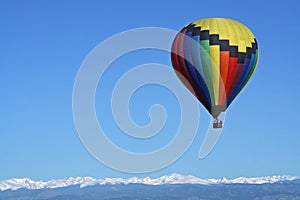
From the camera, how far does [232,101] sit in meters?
82.2

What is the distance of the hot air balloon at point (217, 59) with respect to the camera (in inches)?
3127

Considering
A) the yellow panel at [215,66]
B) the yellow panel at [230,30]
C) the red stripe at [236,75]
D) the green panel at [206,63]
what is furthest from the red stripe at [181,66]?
the red stripe at [236,75]

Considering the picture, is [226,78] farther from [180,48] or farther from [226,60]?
[180,48]

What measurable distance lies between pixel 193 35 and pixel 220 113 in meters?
11.4

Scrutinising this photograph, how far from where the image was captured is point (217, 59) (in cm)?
7981

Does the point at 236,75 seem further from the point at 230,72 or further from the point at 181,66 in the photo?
the point at 181,66

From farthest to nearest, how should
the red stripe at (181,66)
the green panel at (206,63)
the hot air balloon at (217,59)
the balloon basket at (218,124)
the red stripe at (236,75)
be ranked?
the red stripe at (181,66)
the red stripe at (236,75)
the green panel at (206,63)
the hot air balloon at (217,59)
the balloon basket at (218,124)

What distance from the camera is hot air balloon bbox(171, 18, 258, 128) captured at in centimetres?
7944

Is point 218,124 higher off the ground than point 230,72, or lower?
lower

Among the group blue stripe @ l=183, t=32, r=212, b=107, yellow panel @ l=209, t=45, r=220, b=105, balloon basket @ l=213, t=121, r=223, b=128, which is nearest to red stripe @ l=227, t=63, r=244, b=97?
yellow panel @ l=209, t=45, r=220, b=105

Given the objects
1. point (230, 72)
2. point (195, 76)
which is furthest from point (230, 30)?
point (195, 76)

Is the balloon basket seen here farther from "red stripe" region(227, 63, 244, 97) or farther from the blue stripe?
"red stripe" region(227, 63, 244, 97)

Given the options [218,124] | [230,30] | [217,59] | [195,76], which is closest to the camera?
[218,124]

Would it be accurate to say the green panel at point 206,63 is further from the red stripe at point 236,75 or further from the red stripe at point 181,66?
the red stripe at point 236,75
